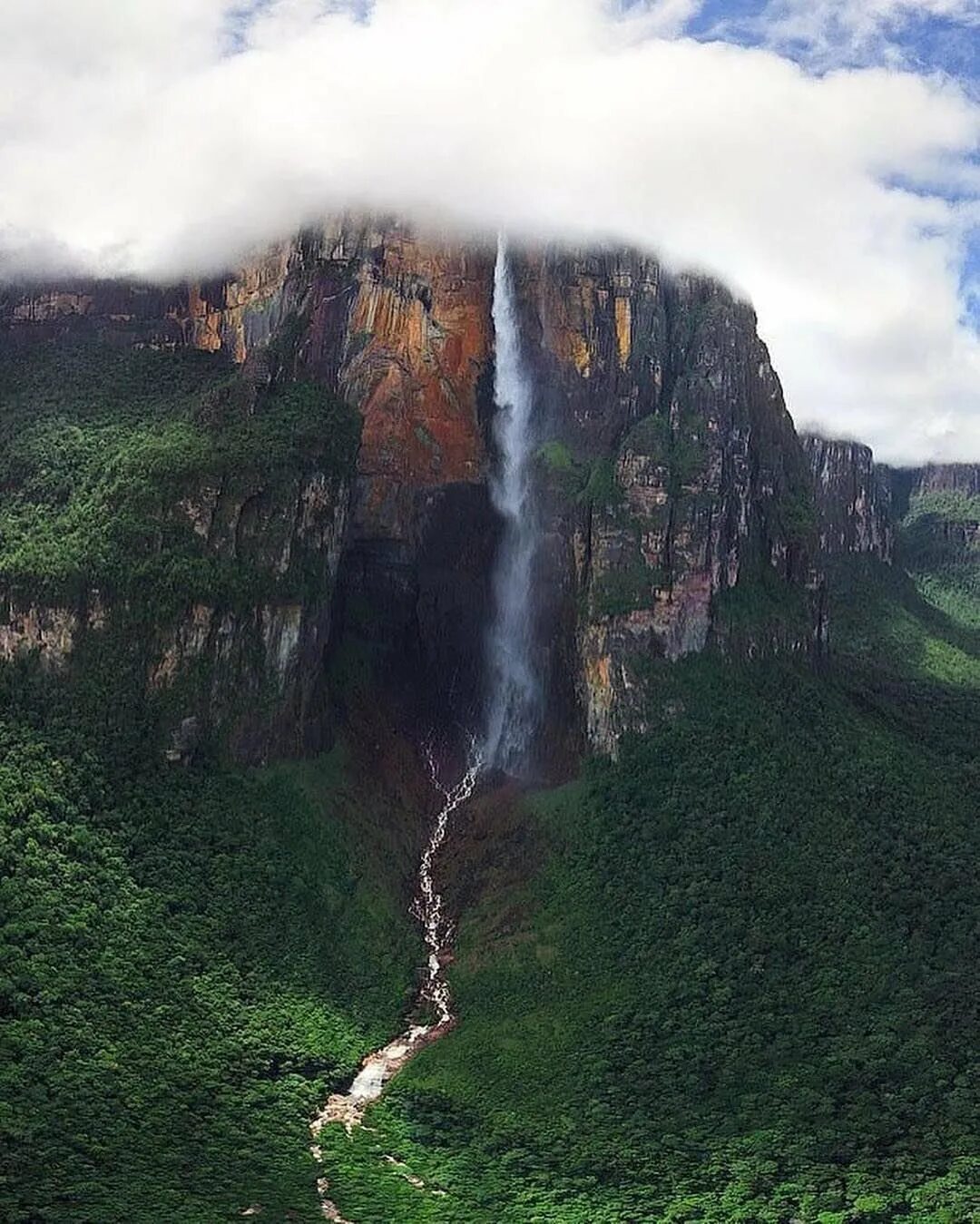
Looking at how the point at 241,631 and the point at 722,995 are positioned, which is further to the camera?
the point at 241,631

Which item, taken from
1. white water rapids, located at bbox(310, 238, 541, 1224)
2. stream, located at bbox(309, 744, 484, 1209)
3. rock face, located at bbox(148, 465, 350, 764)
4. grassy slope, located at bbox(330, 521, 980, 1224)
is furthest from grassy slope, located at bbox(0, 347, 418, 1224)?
white water rapids, located at bbox(310, 238, 541, 1224)

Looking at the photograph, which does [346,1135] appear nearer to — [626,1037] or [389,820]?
[626,1037]

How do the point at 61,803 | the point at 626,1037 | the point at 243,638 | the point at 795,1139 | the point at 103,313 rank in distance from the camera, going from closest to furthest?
the point at 795,1139 → the point at 626,1037 → the point at 61,803 → the point at 243,638 → the point at 103,313

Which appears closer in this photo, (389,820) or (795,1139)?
(795,1139)

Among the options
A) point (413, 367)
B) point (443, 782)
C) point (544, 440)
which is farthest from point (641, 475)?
point (443, 782)

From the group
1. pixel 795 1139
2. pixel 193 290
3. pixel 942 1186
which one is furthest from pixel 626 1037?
pixel 193 290

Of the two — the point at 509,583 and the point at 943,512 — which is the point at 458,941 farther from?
the point at 943,512

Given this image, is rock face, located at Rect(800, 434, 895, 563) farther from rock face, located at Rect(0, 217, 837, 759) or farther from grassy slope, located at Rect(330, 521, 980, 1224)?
grassy slope, located at Rect(330, 521, 980, 1224)
